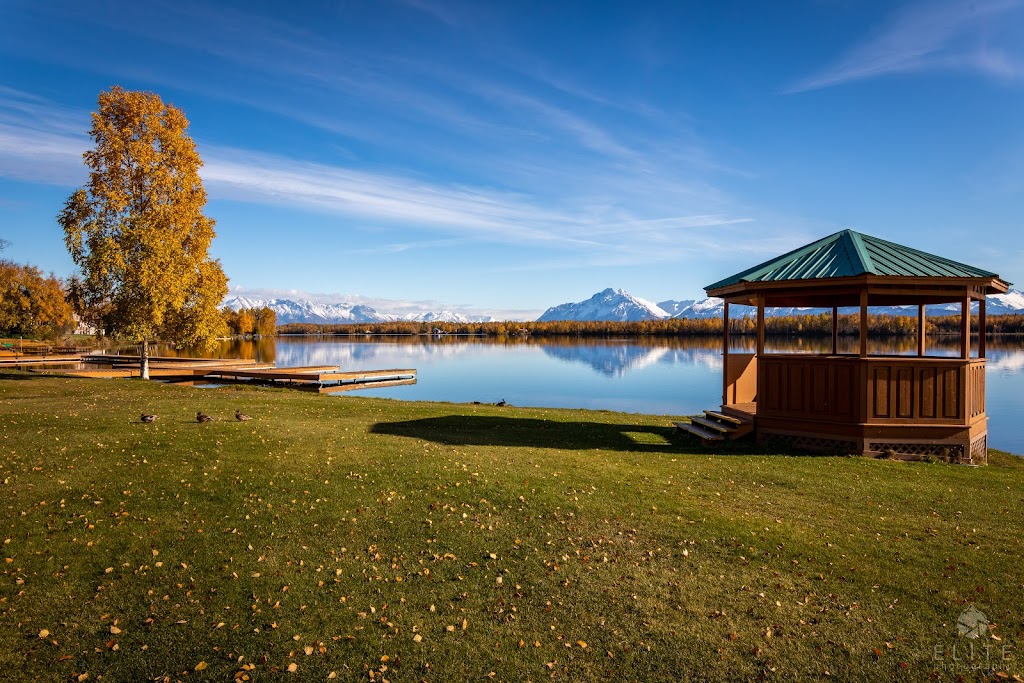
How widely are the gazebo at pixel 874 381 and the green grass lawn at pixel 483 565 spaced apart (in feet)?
4.23

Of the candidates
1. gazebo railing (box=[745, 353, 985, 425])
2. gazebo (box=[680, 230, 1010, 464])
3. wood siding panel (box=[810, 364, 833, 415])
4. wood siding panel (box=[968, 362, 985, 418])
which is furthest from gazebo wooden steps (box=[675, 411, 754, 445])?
wood siding panel (box=[968, 362, 985, 418])

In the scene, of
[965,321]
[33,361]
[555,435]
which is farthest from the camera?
[33,361]

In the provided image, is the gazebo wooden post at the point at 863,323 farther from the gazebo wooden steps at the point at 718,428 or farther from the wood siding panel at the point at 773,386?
the gazebo wooden steps at the point at 718,428

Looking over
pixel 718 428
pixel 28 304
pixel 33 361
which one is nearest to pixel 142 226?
pixel 33 361

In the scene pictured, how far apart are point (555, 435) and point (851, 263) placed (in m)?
8.19

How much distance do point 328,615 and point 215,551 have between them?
81.6 inches

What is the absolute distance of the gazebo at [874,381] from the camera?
12.6m

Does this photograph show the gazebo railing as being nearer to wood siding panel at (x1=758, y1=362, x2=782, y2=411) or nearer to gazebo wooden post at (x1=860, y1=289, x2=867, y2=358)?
gazebo wooden post at (x1=860, y1=289, x2=867, y2=358)

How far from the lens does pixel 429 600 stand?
5922 mm

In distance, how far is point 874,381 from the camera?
1274cm

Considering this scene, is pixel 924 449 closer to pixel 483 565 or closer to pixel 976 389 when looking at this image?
pixel 976 389

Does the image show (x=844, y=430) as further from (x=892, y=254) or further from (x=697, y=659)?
(x=697, y=659)

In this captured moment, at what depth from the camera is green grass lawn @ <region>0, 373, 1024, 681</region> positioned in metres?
5.04

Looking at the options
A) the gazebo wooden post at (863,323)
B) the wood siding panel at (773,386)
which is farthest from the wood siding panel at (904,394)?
the wood siding panel at (773,386)
